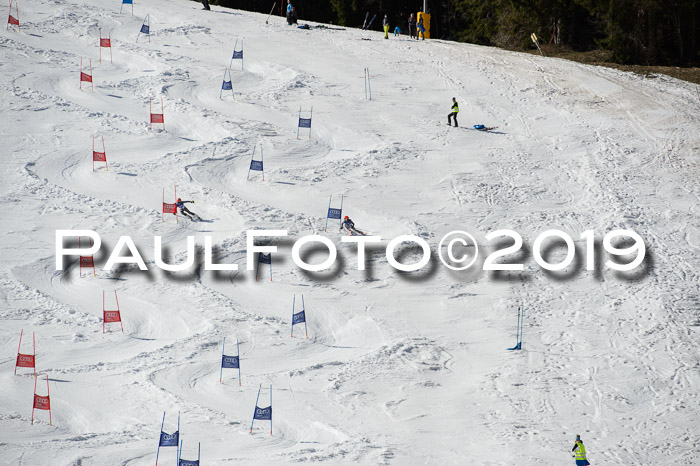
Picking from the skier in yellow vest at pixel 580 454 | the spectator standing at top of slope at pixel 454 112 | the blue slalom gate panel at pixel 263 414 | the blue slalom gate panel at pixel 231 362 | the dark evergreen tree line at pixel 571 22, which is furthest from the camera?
the dark evergreen tree line at pixel 571 22

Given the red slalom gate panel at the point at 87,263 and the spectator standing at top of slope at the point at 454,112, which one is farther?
the spectator standing at top of slope at the point at 454,112

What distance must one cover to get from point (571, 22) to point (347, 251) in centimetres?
2266

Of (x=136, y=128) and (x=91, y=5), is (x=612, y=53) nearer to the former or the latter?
(x=136, y=128)

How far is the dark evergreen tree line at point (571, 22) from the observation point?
3603 centimetres

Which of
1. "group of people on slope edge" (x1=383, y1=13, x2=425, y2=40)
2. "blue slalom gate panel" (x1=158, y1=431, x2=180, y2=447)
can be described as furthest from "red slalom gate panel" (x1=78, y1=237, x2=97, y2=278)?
"group of people on slope edge" (x1=383, y1=13, x2=425, y2=40)

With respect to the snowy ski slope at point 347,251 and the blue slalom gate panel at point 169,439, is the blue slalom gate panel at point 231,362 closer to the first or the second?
the snowy ski slope at point 347,251

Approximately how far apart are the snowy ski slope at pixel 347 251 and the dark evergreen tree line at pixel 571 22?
2.79m

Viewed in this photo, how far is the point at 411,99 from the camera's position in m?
33.2

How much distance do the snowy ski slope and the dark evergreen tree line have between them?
9.15 ft

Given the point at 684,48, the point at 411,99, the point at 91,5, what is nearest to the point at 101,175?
the point at 411,99

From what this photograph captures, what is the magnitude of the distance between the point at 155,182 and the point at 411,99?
11.0 m

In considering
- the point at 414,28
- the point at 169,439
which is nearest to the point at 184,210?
the point at 169,439

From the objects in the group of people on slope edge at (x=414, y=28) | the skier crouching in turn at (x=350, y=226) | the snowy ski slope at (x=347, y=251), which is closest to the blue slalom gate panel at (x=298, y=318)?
the snowy ski slope at (x=347, y=251)

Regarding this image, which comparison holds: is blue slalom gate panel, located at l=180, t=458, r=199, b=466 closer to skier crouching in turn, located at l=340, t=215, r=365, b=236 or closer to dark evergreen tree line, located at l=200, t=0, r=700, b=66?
skier crouching in turn, located at l=340, t=215, r=365, b=236
